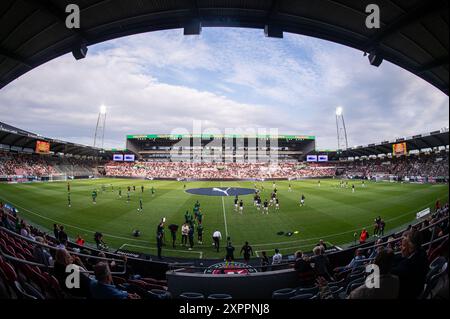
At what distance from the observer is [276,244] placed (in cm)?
1341

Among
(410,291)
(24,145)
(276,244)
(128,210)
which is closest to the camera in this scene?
(410,291)

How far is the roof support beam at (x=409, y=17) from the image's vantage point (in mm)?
4891

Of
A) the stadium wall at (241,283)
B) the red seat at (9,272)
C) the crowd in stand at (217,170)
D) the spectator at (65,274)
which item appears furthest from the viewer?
the crowd in stand at (217,170)

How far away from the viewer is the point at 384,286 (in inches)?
120

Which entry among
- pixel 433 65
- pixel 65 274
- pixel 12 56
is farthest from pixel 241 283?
pixel 12 56

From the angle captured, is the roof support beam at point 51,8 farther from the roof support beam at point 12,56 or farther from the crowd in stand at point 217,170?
the crowd in stand at point 217,170

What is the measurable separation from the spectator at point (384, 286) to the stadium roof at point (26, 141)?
47.8 meters

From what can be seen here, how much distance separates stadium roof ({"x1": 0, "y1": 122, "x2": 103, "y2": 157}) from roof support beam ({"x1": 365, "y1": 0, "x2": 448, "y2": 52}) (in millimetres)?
47462

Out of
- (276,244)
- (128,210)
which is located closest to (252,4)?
(276,244)

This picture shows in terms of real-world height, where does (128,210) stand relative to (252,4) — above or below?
below

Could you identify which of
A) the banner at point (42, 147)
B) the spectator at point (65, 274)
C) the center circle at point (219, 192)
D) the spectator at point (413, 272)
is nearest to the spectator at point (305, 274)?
the spectator at point (413, 272)

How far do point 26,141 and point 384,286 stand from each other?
5588cm
